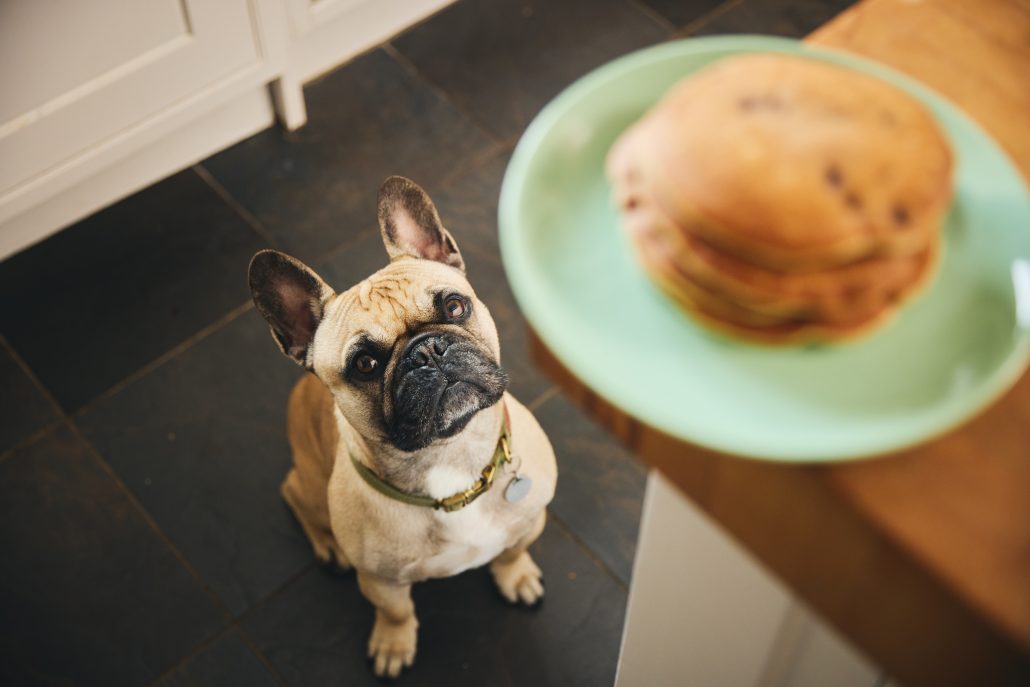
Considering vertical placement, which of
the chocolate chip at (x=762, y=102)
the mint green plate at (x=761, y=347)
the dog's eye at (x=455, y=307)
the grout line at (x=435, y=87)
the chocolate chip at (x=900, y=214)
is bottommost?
the grout line at (x=435, y=87)

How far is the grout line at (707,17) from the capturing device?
302 centimetres

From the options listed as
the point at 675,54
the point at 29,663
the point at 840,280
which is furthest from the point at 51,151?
the point at 840,280

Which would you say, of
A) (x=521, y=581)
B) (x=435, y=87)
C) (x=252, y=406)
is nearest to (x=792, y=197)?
(x=521, y=581)

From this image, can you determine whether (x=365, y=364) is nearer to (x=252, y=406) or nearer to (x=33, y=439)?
(x=252, y=406)

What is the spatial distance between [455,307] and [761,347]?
3.16 ft

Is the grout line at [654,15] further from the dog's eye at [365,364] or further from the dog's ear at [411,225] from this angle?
the dog's eye at [365,364]

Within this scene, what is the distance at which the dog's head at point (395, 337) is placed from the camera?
157cm

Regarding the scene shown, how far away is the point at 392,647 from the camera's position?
2.09 m

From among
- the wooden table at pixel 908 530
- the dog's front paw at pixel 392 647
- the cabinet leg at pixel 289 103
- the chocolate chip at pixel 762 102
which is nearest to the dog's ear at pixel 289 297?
the dog's front paw at pixel 392 647

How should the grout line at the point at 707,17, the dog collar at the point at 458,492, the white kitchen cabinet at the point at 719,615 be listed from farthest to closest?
the grout line at the point at 707,17
the dog collar at the point at 458,492
the white kitchen cabinet at the point at 719,615

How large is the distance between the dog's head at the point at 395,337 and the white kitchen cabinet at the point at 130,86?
1053 millimetres

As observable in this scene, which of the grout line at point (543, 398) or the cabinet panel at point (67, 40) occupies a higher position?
the cabinet panel at point (67, 40)

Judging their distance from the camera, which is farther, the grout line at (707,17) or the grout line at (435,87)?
the grout line at (707,17)

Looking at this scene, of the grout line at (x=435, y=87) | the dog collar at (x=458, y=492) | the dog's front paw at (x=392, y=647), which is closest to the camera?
the dog collar at (x=458, y=492)
